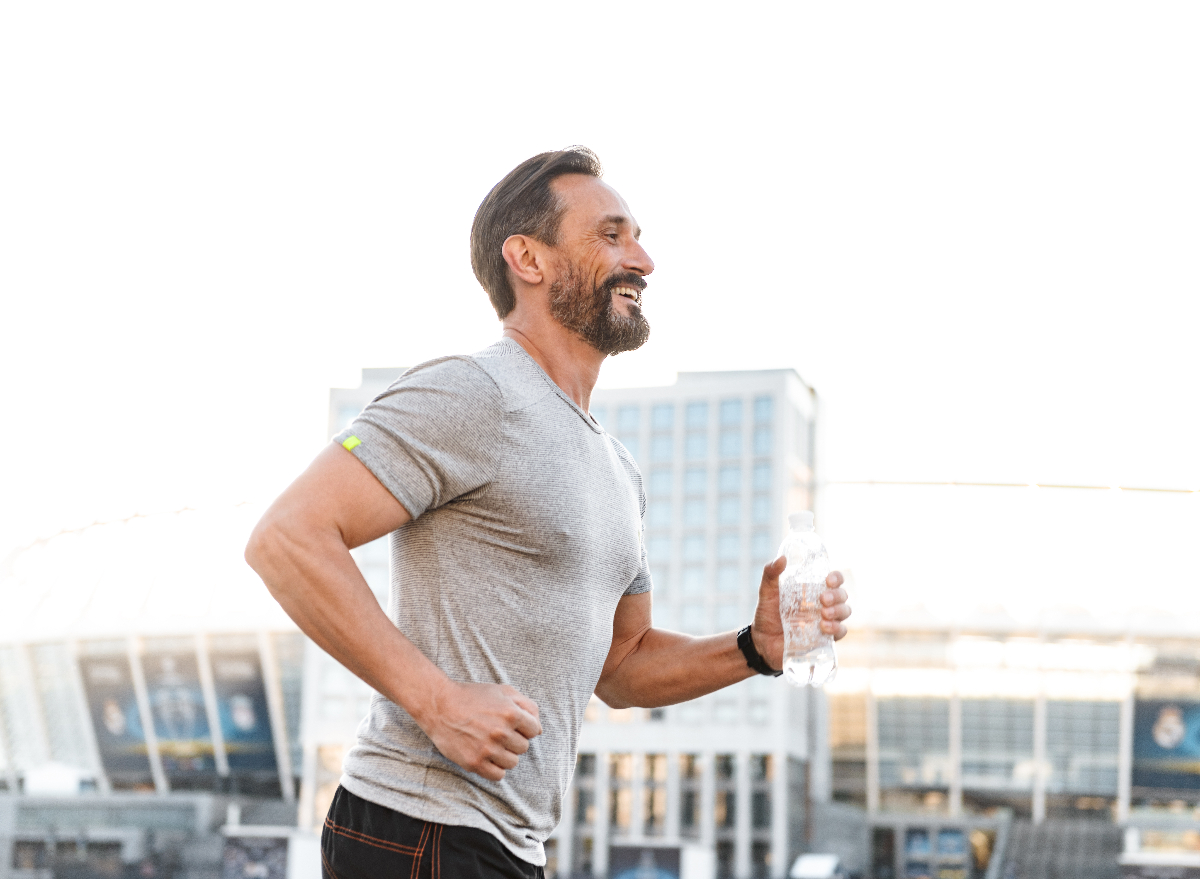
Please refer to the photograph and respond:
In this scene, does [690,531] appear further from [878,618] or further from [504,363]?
[504,363]

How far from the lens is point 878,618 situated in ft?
207

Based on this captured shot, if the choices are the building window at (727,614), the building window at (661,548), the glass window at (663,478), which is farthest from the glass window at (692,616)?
the glass window at (663,478)

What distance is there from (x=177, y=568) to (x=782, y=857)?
1459 inches

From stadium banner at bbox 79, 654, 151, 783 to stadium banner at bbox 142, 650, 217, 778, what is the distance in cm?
94

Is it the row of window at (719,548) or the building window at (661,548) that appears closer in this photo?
the row of window at (719,548)

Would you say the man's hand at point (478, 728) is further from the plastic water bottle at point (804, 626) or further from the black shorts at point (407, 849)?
the plastic water bottle at point (804, 626)

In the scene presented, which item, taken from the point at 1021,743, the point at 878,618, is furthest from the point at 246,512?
the point at 1021,743

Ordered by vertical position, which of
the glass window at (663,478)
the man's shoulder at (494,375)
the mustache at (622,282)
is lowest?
the glass window at (663,478)

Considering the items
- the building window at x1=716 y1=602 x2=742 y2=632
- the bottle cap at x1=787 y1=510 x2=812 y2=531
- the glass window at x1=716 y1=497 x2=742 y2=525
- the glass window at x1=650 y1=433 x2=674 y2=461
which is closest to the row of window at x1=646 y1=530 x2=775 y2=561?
the glass window at x1=716 y1=497 x2=742 y2=525

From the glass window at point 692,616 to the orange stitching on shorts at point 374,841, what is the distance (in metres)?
56.1

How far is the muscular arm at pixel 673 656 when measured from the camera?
2088mm

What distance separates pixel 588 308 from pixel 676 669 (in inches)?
24.9

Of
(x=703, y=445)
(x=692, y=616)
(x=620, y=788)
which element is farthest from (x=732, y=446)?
(x=620, y=788)

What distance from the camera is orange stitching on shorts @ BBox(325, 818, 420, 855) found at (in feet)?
5.12
